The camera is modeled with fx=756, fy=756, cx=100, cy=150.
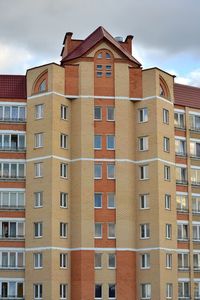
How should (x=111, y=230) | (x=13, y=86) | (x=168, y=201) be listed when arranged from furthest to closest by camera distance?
(x=13, y=86)
(x=168, y=201)
(x=111, y=230)

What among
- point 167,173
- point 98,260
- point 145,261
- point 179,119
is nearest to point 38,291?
point 98,260

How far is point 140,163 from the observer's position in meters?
75.2

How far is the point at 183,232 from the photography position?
77500 mm

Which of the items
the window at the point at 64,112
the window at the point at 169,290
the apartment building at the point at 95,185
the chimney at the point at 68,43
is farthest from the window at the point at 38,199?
the chimney at the point at 68,43

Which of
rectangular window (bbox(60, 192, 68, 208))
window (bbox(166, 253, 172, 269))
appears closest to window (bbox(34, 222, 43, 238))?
rectangular window (bbox(60, 192, 68, 208))

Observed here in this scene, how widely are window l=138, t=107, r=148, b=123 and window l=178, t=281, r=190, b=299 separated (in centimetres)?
1666

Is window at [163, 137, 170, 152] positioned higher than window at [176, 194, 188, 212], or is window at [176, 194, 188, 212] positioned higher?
window at [163, 137, 170, 152]

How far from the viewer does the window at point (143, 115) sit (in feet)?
250

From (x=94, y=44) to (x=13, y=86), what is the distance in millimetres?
9399

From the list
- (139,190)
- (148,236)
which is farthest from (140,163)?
(148,236)

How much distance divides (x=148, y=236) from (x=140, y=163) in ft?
24.1

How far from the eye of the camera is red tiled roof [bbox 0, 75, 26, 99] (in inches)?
3034

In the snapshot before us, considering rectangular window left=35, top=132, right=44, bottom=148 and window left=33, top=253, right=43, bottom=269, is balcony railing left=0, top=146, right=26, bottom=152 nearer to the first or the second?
rectangular window left=35, top=132, right=44, bottom=148

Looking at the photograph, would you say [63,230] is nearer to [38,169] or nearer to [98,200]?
[98,200]
